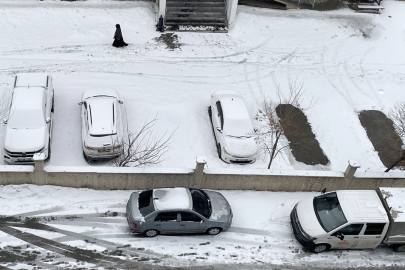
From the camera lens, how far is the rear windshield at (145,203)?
12258mm

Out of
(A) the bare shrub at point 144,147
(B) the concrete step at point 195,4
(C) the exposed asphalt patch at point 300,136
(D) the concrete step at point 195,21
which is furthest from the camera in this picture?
(B) the concrete step at point 195,4

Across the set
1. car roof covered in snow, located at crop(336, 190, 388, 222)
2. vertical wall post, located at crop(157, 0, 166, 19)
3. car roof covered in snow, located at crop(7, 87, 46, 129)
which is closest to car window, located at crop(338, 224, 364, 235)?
car roof covered in snow, located at crop(336, 190, 388, 222)

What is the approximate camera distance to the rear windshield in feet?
40.2

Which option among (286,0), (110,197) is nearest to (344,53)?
(286,0)

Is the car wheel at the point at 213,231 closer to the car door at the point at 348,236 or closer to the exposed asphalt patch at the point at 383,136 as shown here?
the car door at the point at 348,236

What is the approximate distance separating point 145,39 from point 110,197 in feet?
34.5

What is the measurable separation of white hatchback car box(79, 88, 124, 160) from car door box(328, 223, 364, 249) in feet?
26.0

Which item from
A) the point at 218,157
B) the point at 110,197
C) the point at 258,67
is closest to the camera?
the point at 110,197

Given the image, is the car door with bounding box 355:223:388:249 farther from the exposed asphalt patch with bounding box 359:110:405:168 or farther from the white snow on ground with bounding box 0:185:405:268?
the exposed asphalt patch with bounding box 359:110:405:168

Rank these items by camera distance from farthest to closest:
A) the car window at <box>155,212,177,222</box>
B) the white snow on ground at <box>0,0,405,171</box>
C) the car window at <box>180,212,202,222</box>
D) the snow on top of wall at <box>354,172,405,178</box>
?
the white snow on ground at <box>0,0,405,171</box>
the snow on top of wall at <box>354,172,405,178</box>
the car window at <box>180,212,202,222</box>
the car window at <box>155,212,177,222</box>

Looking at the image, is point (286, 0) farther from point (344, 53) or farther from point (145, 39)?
point (145, 39)

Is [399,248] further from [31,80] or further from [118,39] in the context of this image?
[118,39]

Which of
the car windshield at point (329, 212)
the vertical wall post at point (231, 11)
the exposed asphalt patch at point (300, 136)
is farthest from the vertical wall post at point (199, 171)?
the vertical wall post at point (231, 11)

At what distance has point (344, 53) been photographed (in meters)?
23.1
